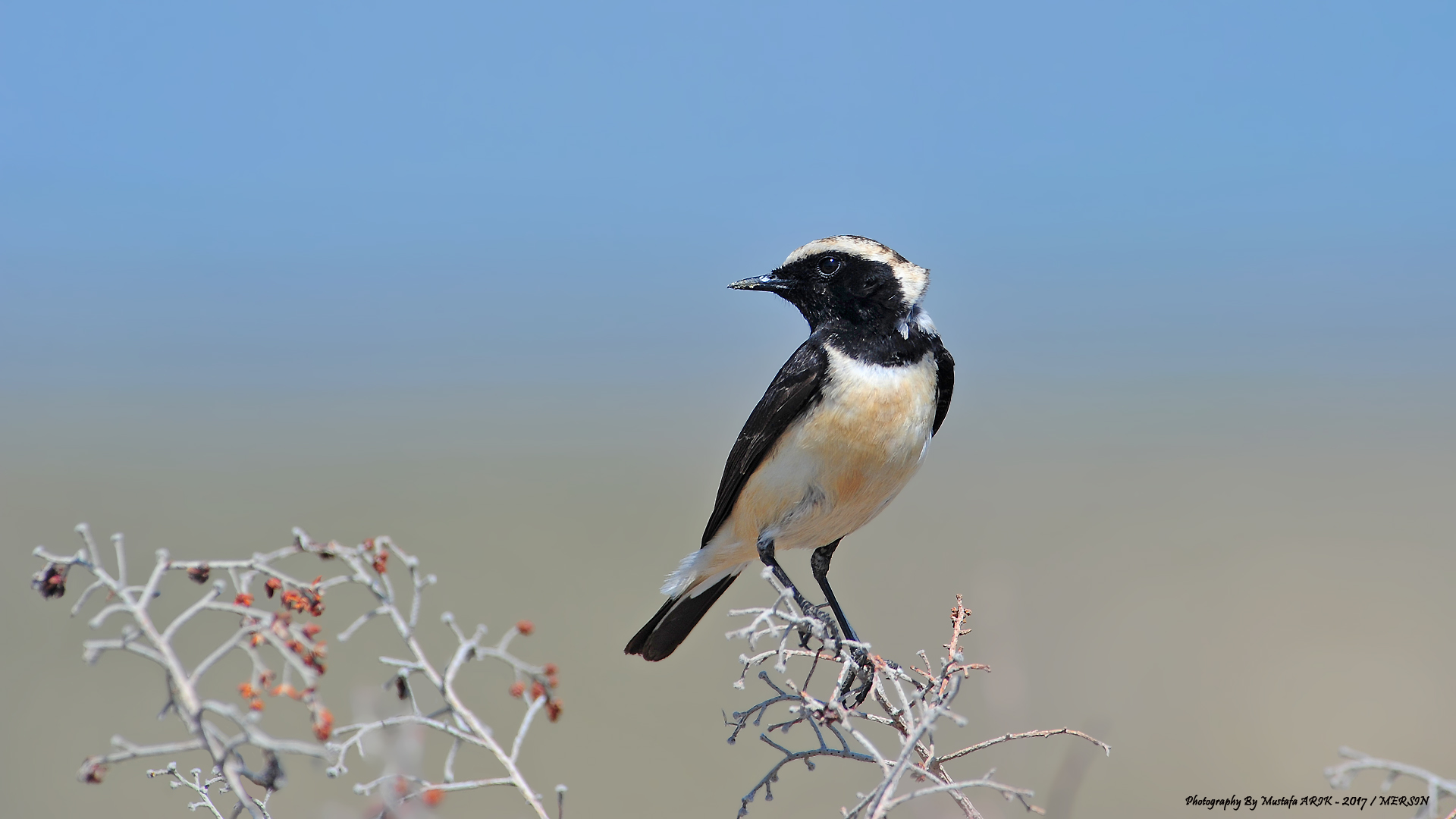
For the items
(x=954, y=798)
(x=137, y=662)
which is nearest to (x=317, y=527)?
(x=137, y=662)

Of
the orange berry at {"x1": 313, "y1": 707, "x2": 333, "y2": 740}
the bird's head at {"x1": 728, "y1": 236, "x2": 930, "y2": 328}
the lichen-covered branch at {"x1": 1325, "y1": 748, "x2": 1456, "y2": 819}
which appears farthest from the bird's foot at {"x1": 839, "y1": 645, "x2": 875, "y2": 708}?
the orange berry at {"x1": 313, "y1": 707, "x2": 333, "y2": 740}

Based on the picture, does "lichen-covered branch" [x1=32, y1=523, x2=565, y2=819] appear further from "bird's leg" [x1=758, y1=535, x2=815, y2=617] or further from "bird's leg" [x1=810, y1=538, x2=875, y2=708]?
"bird's leg" [x1=758, y1=535, x2=815, y2=617]

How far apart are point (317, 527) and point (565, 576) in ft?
26.6

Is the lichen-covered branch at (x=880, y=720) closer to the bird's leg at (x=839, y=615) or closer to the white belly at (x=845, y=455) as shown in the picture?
the bird's leg at (x=839, y=615)

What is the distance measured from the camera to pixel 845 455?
4.99 m

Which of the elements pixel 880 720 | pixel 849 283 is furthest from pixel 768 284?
pixel 880 720

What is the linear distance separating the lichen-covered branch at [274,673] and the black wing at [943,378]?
3397 millimetres

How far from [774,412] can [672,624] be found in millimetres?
1366

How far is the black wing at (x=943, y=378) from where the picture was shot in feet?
17.5

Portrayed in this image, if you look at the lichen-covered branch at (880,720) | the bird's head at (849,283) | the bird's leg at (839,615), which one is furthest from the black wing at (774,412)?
the lichen-covered branch at (880,720)

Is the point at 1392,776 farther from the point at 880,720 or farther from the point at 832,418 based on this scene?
the point at 832,418

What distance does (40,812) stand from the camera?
16078 mm

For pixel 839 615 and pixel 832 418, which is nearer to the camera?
pixel 832 418

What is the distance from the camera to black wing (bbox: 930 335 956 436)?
532 centimetres
